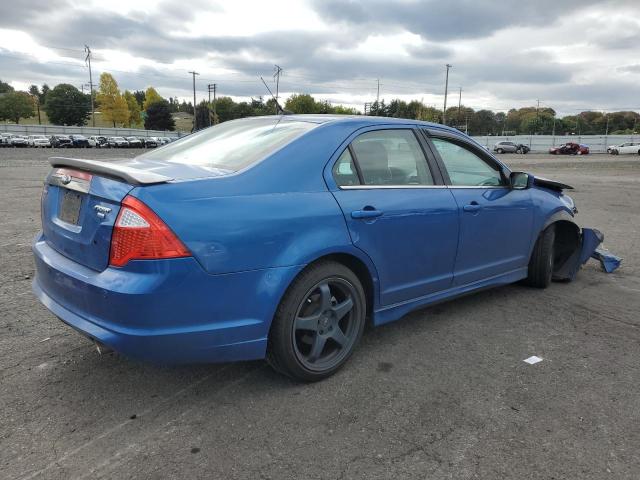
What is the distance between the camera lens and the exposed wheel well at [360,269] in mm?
3094

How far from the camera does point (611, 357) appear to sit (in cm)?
352

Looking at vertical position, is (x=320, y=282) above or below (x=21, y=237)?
above

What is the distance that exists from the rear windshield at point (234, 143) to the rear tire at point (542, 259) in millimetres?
2709

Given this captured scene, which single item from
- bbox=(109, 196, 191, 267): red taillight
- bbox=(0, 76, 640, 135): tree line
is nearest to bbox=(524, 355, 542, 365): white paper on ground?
bbox=(109, 196, 191, 267): red taillight

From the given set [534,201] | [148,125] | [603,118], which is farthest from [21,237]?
[603,118]

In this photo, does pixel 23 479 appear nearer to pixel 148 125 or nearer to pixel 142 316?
pixel 142 316

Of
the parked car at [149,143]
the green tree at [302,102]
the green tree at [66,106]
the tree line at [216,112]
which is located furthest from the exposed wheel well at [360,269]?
the green tree at [66,106]

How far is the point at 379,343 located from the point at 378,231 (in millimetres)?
927

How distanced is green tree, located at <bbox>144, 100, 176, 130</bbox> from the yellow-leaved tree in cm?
890

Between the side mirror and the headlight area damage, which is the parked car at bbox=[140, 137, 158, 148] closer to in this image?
the headlight area damage

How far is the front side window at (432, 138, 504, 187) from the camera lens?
3955mm

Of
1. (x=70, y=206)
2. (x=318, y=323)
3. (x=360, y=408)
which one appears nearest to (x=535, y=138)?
(x=318, y=323)

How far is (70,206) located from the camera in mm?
2869

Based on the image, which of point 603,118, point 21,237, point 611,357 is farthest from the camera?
point 603,118
